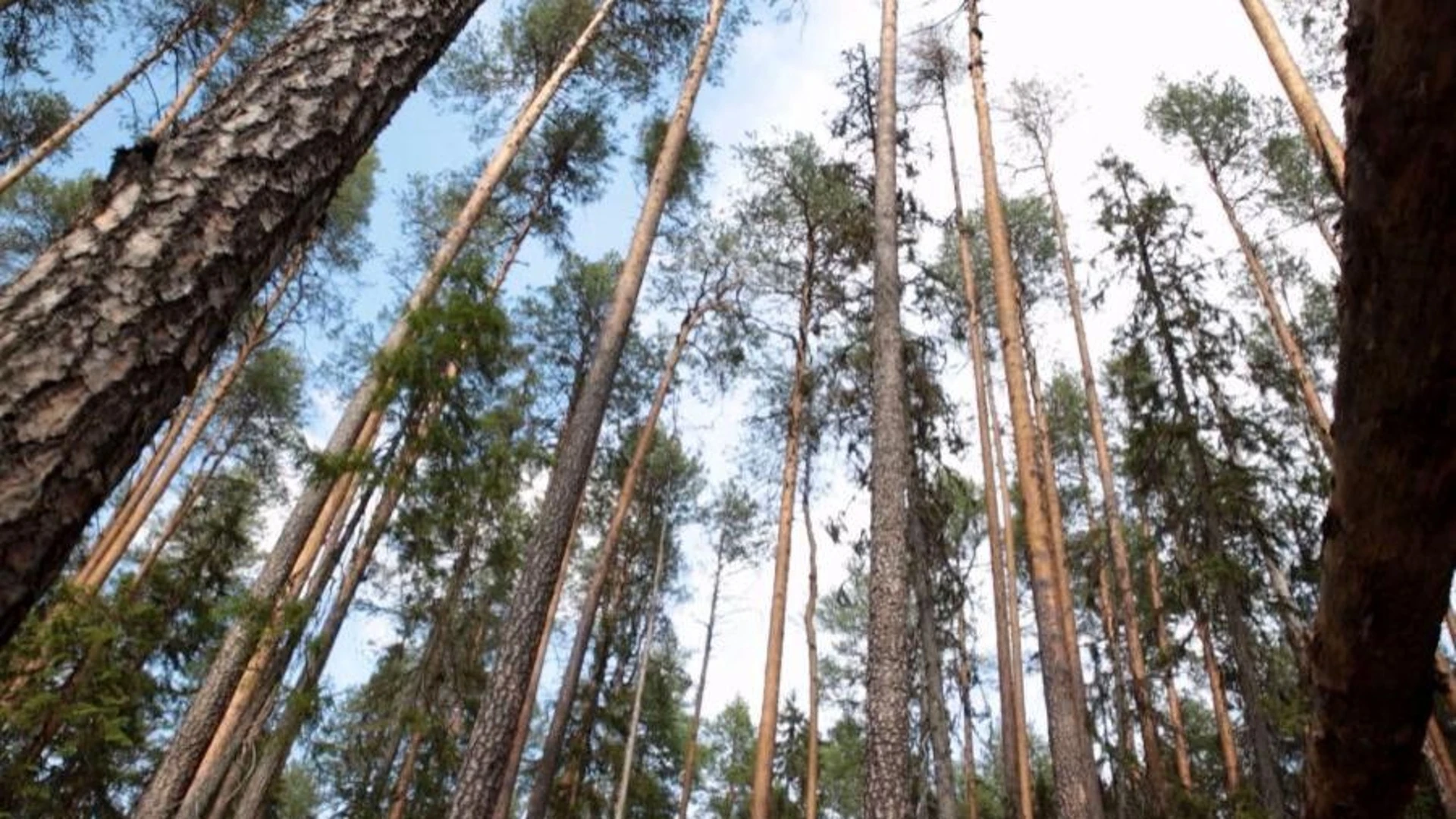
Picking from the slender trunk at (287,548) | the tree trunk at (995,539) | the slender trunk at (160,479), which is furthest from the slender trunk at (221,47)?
the tree trunk at (995,539)

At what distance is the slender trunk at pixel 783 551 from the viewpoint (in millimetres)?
11734

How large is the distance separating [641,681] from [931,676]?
7.43 meters

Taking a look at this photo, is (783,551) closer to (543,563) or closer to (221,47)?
(543,563)

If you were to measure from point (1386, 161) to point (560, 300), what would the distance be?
15.3 metres

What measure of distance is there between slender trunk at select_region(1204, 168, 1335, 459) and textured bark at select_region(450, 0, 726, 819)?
797cm

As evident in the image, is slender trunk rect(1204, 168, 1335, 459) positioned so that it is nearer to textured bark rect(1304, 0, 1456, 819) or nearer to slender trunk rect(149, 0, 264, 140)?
textured bark rect(1304, 0, 1456, 819)

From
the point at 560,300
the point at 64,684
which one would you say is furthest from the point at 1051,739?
the point at 560,300

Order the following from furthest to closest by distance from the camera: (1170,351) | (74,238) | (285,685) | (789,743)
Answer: (789,743) → (1170,351) → (285,685) → (74,238)

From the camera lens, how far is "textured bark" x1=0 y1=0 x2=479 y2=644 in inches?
45.2

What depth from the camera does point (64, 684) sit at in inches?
308

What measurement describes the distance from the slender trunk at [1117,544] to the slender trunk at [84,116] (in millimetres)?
14859

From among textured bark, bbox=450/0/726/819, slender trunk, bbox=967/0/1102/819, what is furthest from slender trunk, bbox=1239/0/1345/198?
textured bark, bbox=450/0/726/819

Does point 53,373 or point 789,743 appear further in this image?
point 789,743

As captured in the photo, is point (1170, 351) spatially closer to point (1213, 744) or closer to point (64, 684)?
point (1213, 744)
